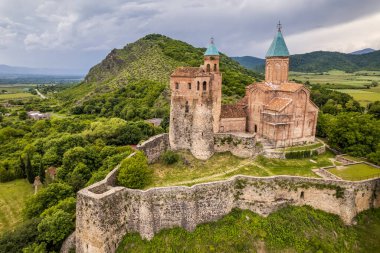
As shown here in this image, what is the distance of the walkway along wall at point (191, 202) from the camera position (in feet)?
72.3

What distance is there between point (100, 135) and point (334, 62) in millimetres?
156949

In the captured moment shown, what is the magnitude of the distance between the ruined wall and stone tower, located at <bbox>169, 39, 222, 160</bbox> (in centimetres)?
143

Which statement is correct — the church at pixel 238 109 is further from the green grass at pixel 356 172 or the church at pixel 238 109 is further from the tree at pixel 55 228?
the tree at pixel 55 228

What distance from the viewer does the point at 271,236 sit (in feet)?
73.3

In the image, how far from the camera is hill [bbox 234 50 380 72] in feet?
504

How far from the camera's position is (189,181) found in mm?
25641

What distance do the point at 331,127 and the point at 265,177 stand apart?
47.5 ft

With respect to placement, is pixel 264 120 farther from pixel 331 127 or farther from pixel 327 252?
pixel 327 252

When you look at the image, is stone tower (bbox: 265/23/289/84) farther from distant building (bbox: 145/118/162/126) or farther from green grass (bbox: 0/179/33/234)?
green grass (bbox: 0/179/33/234)

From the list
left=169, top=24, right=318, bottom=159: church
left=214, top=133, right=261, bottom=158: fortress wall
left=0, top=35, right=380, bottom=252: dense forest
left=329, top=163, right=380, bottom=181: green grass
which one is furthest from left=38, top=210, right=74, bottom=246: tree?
left=329, top=163, right=380, bottom=181: green grass

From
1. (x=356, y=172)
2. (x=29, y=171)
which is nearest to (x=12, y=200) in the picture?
(x=29, y=171)

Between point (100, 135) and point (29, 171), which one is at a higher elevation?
point (100, 135)

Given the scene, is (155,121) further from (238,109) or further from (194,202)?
(194,202)

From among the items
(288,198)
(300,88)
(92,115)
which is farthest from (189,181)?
(92,115)
